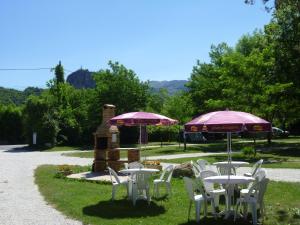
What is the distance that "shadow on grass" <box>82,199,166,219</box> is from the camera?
33.6 ft

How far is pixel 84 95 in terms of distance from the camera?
53.4 m

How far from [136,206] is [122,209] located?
1.73 ft

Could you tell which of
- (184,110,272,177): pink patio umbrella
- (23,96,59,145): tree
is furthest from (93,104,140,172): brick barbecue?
(23,96,59,145): tree

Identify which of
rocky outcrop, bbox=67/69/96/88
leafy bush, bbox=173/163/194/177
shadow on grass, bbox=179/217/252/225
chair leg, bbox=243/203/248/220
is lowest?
shadow on grass, bbox=179/217/252/225

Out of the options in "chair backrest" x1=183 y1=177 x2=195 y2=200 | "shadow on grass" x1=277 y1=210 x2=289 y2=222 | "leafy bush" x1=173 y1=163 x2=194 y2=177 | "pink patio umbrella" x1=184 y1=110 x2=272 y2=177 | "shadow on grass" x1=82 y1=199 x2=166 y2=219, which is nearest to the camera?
"shadow on grass" x1=277 y1=210 x2=289 y2=222

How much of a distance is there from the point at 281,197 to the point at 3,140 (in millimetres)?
45589

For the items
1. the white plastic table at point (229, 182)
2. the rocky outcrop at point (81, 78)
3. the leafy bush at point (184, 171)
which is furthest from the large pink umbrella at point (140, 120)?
the rocky outcrop at point (81, 78)

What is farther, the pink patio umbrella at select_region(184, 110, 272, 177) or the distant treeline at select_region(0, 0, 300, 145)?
the distant treeline at select_region(0, 0, 300, 145)

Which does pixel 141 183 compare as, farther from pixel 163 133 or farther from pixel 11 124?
pixel 11 124

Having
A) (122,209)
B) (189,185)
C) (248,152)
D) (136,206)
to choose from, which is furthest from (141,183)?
(248,152)

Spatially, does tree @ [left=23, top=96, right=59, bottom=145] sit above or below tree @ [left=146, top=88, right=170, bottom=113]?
below

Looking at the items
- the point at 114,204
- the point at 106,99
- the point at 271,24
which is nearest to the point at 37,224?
the point at 114,204

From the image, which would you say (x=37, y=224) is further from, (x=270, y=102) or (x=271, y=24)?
(x=271, y=24)

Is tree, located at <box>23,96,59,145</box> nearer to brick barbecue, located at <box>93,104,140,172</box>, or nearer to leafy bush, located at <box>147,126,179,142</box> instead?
leafy bush, located at <box>147,126,179,142</box>
